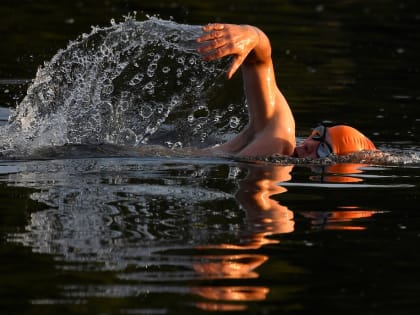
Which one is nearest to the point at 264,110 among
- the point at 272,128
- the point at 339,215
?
the point at 272,128

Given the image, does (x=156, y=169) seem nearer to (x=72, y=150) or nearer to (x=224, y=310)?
(x=72, y=150)

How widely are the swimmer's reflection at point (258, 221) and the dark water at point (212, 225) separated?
1cm

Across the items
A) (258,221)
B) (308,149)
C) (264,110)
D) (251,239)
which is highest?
(264,110)

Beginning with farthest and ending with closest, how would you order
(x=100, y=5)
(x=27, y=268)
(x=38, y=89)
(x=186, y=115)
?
(x=100, y=5)
(x=186, y=115)
(x=38, y=89)
(x=27, y=268)

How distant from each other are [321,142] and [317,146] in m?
0.05

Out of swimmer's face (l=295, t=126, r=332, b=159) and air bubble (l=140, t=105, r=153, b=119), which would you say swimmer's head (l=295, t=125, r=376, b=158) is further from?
air bubble (l=140, t=105, r=153, b=119)

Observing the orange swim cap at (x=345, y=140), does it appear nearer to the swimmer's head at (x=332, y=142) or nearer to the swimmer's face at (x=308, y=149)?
the swimmer's head at (x=332, y=142)

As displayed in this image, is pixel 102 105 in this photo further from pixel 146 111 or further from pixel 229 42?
pixel 229 42

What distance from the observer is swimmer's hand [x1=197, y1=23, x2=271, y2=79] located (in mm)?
8430

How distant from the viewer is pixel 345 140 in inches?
376

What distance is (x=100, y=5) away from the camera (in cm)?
2250

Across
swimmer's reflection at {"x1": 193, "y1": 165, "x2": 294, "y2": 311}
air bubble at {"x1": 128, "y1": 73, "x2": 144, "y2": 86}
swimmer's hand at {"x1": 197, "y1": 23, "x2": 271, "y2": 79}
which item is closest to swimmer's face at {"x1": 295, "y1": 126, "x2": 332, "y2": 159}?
swimmer's reflection at {"x1": 193, "y1": 165, "x2": 294, "y2": 311}

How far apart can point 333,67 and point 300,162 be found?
22.3 ft

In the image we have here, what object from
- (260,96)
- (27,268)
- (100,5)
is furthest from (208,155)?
(100,5)
